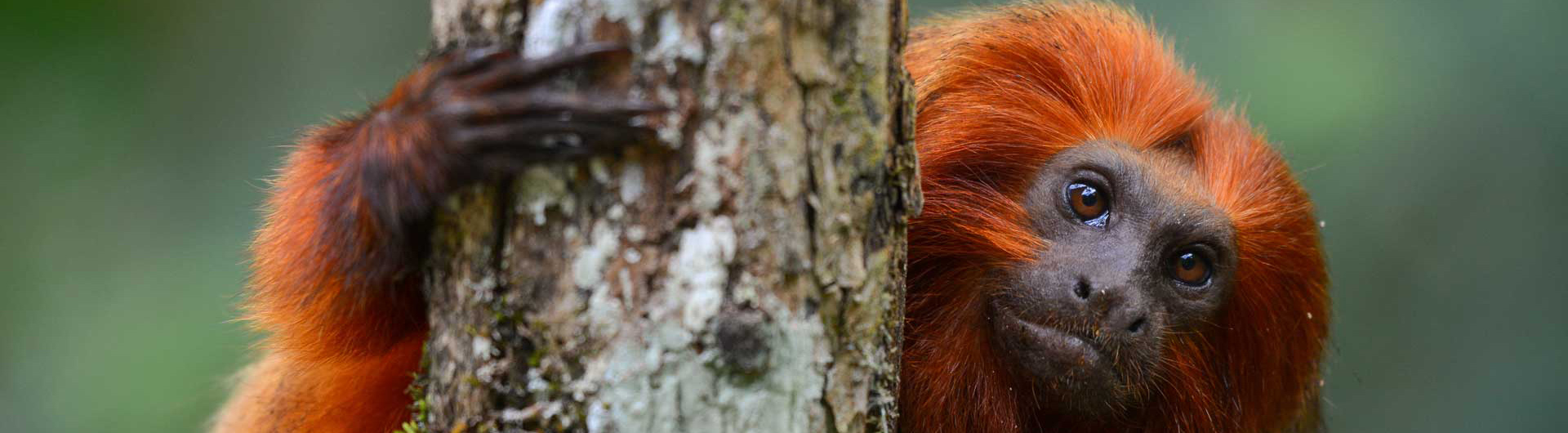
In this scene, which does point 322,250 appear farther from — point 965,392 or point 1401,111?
point 1401,111

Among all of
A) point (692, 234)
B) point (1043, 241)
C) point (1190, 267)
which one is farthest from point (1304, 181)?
point (692, 234)

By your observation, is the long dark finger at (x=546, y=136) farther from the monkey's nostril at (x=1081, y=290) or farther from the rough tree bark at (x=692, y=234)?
the monkey's nostril at (x=1081, y=290)

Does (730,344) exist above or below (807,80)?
below

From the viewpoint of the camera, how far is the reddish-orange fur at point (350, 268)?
6.78 ft

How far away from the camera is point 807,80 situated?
1.82 m

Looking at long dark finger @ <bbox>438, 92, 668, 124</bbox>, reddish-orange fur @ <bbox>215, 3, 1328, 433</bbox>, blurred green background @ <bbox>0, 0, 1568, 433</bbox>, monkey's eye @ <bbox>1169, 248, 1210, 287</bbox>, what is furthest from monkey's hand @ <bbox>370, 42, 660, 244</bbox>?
blurred green background @ <bbox>0, 0, 1568, 433</bbox>

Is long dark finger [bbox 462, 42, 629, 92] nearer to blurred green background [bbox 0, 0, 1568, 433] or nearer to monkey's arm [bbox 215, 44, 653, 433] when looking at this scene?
monkey's arm [bbox 215, 44, 653, 433]

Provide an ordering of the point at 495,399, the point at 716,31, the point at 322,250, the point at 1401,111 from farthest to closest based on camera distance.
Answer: the point at 1401,111 → the point at 322,250 → the point at 495,399 → the point at 716,31

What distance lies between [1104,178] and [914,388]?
79 cm

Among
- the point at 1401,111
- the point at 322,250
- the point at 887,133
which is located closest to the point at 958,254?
the point at 887,133

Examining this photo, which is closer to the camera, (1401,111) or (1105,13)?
(1105,13)

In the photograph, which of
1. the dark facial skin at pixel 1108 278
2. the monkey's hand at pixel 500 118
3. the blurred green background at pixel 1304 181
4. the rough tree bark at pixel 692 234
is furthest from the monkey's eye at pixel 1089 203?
the blurred green background at pixel 1304 181

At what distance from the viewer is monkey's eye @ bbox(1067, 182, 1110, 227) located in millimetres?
3123

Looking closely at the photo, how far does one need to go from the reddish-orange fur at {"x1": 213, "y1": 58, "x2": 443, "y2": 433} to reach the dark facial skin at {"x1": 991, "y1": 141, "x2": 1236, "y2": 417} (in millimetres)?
1549
